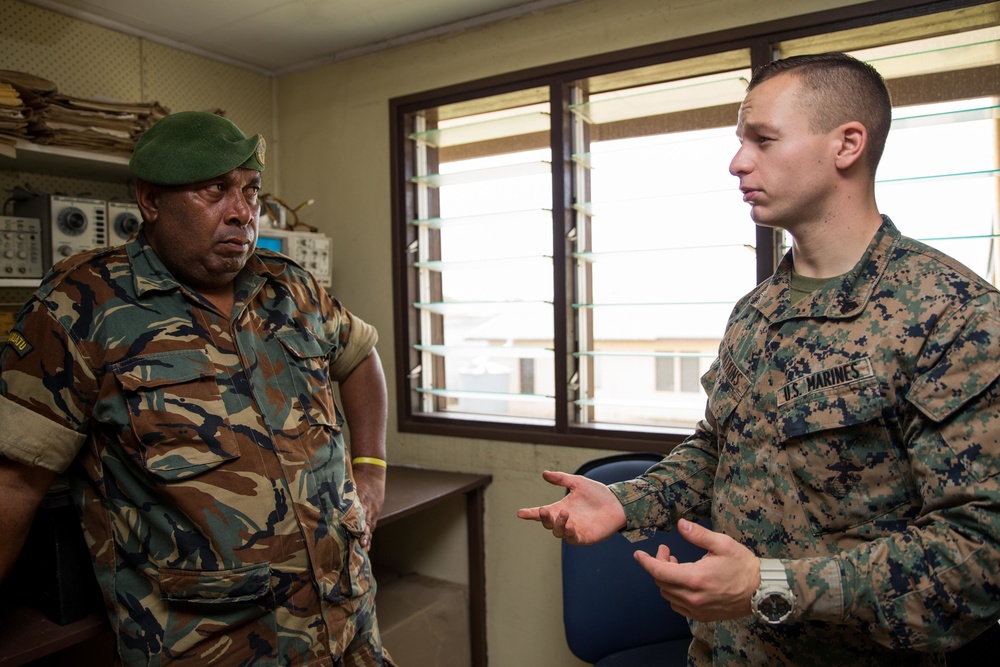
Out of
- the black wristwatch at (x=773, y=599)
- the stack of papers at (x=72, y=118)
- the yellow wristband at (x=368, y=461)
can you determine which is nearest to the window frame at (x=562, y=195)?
the yellow wristband at (x=368, y=461)

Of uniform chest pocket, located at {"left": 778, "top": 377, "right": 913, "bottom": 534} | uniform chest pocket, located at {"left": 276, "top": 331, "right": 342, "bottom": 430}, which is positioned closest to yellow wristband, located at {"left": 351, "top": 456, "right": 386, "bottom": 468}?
uniform chest pocket, located at {"left": 276, "top": 331, "right": 342, "bottom": 430}

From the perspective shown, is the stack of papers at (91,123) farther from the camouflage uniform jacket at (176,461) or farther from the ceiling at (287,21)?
the camouflage uniform jacket at (176,461)

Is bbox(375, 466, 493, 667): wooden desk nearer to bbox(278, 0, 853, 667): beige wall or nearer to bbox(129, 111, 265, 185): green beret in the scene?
bbox(278, 0, 853, 667): beige wall

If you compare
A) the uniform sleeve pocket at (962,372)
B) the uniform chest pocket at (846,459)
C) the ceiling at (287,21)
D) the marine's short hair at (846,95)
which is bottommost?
the uniform chest pocket at (846,459)

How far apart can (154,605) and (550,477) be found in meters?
0.86

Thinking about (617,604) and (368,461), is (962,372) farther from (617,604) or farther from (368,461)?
(368,461)

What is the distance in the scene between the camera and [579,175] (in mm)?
2504

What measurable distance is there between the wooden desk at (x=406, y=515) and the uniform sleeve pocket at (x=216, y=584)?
0.28m

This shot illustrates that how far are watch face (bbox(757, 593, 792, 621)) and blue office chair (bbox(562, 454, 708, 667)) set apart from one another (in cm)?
105

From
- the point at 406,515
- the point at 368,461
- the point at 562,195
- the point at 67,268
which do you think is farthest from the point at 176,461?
the point at 562,195

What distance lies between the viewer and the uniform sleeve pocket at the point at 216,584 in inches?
53.6

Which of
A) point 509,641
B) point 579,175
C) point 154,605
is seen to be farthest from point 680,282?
point 154,605

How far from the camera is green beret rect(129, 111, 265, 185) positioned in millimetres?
1479

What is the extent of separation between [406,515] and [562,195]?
1.24m
